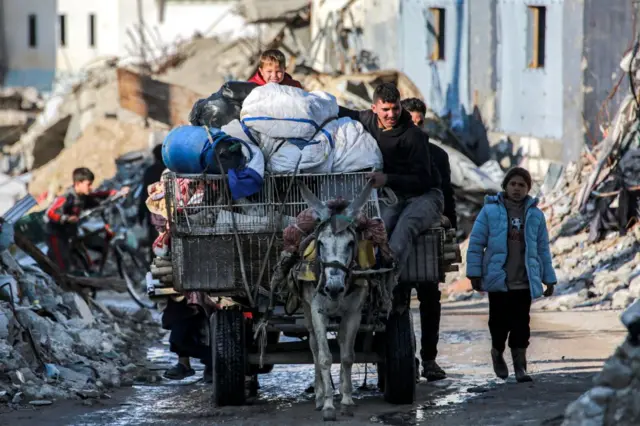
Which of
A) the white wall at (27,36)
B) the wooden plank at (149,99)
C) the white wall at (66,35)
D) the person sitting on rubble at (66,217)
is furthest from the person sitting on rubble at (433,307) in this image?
the white wall at (27,36)

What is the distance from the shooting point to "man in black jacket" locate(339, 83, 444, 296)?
9328 mm

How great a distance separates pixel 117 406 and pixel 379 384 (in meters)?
1.93

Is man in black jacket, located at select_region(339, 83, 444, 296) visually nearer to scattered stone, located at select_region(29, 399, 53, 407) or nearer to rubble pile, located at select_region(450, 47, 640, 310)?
scattered stone, located at select_region(29, 399, 53, 407)

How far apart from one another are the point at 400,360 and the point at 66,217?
8.92 meters

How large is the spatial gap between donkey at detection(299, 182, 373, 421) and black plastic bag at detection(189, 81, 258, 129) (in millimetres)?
1401

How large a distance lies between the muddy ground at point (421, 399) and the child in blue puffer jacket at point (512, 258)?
0.45m

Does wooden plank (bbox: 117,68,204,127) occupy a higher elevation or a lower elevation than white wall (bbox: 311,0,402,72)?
lower

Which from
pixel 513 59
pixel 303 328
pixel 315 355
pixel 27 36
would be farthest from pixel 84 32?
pixel 315 355

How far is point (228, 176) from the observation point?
9.02 metres

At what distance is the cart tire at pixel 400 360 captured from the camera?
9.22 m

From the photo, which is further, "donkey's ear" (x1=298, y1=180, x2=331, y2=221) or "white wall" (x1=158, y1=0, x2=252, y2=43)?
"white wall" (x1=158, y1=0, x2=252, y2=43)

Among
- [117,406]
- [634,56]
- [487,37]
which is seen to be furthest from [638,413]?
[487,37]

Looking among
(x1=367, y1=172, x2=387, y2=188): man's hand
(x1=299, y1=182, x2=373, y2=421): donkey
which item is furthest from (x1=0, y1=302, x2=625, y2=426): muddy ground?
(x1=367, y1=172, x2=387, y2=188): man's hand

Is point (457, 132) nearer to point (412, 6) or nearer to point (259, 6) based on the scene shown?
point (412, 6)
